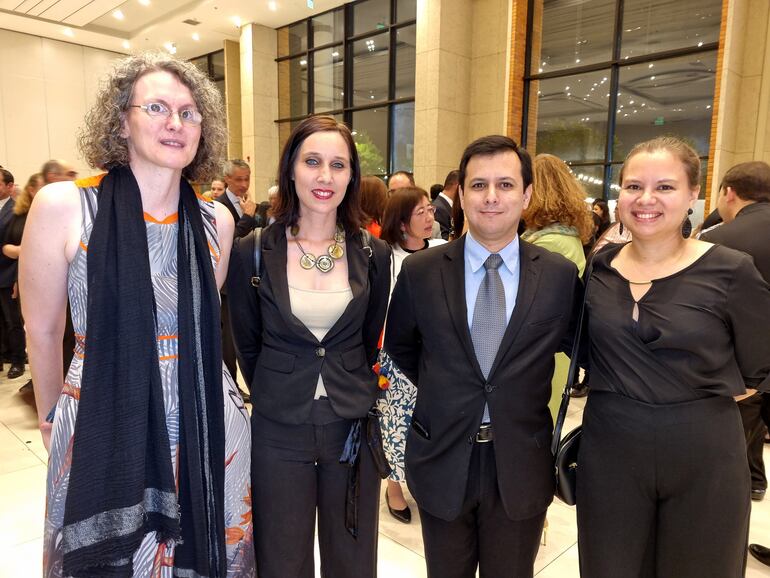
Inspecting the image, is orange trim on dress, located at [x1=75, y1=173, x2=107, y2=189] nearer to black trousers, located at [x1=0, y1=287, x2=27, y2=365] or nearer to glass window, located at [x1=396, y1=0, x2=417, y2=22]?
black trousers, located at [x1=0, y1=287, x2=27, y2=365]

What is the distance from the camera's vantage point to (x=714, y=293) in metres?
1.48

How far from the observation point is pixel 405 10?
35.1 ft

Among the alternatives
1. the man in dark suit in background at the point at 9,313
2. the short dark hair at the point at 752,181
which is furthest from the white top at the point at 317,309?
the man in dark suit in background at the point at 9,313

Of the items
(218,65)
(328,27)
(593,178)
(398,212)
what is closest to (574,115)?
(593,178)

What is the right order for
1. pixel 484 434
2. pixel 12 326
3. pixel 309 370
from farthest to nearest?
pixel 12 326
pixel 309 370
pixel 484 434

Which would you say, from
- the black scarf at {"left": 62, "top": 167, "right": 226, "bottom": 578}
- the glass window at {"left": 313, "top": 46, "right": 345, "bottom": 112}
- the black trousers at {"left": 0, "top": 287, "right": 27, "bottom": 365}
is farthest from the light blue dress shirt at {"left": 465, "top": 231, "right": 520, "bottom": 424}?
the glass window at {"left": 313, "top": 46, "right": 345, "bottom": 112}

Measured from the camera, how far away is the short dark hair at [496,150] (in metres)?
1.62

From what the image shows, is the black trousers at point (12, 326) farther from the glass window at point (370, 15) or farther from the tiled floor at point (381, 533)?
the glass window at point (370, 15)

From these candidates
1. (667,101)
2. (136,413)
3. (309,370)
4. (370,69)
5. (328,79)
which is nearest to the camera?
(136,413)

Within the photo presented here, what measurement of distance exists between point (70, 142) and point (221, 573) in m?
16.1

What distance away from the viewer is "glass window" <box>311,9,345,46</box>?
1183cm

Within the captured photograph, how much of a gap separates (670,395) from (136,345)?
1.49m

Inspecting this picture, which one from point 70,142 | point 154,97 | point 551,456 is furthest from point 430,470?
point 70,142

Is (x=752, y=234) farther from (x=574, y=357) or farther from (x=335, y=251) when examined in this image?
(x=335, y=251)
